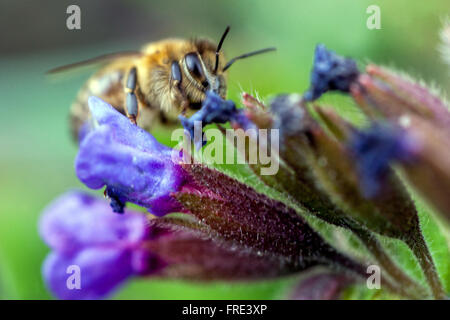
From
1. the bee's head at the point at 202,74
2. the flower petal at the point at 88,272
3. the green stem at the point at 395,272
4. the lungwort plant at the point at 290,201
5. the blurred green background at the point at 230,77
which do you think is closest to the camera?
the lungwort plant at the point at 290,201

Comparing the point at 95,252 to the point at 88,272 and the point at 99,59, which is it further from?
the point at 99,59

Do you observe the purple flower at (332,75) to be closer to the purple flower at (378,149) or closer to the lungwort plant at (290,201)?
the lungwort plant at (290,201)

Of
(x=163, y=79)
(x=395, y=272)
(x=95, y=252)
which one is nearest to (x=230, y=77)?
(x=163, y=79)

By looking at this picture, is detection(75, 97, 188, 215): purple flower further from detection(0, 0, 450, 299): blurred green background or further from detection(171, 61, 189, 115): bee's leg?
detection(0, 0, 450, 299): blurred green background

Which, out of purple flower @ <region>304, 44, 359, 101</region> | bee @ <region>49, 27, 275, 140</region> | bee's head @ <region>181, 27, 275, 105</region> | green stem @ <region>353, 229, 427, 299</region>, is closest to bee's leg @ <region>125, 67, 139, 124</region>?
bee @ <region>49, 27, 275, 140</region>

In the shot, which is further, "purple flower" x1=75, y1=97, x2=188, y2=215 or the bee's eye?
the bee's eye

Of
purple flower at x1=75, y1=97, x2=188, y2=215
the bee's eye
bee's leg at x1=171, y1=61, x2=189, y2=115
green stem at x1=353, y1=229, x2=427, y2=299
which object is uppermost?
the bee's eye

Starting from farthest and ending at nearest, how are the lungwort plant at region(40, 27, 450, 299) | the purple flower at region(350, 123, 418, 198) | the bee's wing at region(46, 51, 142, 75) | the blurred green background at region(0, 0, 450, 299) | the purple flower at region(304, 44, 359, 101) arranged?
the blurred green background at region(0, 0, 450, 299), the bee's wing at region(46, 51, 142, 75), the purple flower at region(304, 44, 359, 101), the lungwort plant at region(40, 27, 450, 299), the purple flower at region(350, 123, 418, 198)

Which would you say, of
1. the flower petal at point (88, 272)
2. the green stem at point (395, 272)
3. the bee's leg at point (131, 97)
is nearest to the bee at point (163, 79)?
the bee's leg at point (131, 97)
